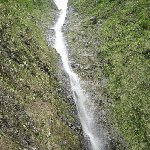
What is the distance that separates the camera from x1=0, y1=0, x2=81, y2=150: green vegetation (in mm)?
33062

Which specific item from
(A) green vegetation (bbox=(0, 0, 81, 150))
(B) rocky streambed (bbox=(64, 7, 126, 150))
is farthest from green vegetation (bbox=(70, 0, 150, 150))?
(A) green vegetation (bbox=(0, 0, 81, 150))

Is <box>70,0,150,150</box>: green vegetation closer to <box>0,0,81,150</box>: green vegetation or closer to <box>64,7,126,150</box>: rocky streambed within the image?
<box>64,7,126,150</box>: rocky streambed

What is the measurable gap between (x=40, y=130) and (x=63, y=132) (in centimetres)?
346

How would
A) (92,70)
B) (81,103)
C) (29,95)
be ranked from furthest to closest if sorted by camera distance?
(92,70)
(81,103)
(29,95)

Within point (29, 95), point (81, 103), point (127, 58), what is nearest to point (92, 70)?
point (127, 58)

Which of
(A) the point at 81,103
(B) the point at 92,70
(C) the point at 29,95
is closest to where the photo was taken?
(C) the point at 29,95

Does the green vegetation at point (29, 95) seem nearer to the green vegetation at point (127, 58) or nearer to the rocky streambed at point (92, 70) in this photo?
the rocky streambed at point (92, 70)

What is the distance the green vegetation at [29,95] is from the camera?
1302 inches

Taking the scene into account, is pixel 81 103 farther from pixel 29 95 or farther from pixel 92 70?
pixel 29 95

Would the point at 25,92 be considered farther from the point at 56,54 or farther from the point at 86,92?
the point at 56,54

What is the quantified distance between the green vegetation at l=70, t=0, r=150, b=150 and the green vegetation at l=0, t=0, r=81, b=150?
7541mm

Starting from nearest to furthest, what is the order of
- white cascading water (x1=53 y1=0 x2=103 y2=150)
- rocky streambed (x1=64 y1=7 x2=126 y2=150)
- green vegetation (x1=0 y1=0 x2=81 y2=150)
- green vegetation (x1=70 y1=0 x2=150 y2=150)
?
green vegetation (x1=0 y1=0 x2=81 y2=150) < white cascading water (x1=53 y1=0 x2=103 y2=150) < rocky streambed (x1=64 y1=7 x2=126 y2=150) < green vegetation (x1=70 y1=0 x2=150 y2=150)

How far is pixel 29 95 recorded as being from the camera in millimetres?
38938

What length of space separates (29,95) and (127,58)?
70.1 ft
